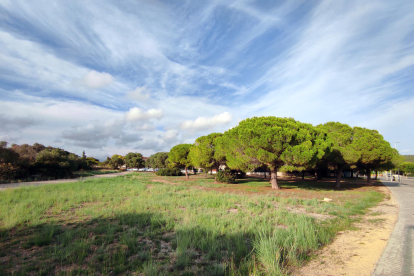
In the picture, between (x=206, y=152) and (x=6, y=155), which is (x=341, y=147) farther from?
(x=6, y=155)

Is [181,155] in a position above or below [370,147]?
below

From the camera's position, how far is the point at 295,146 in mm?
16094

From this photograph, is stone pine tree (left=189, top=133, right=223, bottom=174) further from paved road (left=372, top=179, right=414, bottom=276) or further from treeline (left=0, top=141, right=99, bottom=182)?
paved road (left=372, top=179, right=414, bottom=276)

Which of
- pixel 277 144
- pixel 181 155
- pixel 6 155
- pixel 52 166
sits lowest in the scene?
pixel 52 166

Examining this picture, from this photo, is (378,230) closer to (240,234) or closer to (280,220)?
(280,220)

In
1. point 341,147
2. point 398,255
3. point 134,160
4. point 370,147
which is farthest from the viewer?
point 134,160

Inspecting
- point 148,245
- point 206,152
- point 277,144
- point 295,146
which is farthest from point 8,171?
point 295,146

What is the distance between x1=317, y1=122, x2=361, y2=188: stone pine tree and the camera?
1977 cm

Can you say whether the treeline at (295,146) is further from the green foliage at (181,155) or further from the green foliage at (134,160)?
the green foliage at (134,160)

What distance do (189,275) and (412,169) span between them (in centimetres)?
7845

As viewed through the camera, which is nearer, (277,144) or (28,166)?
(277,144)

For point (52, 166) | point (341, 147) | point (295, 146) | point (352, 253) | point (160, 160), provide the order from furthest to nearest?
point (160, 160) → point (52, 166) → point (341, 147) → point (295, 146) → point (352, 253)

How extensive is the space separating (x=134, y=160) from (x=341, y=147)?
6028 centimetres

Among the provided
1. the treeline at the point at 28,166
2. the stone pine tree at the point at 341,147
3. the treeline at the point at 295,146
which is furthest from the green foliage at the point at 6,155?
the stone pine tree at the point at 341,147
